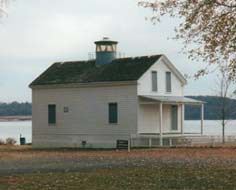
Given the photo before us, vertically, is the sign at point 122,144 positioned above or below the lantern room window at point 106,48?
below

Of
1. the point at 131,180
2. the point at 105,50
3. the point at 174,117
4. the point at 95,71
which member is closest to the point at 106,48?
the point at 105,50

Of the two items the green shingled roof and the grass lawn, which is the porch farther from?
the grass lawn

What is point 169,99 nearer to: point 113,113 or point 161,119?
point 161,119

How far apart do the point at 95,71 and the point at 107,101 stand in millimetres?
3635

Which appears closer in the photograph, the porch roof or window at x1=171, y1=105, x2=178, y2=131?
the porch roof

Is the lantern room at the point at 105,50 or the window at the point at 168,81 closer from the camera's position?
the window at the point at 168,81

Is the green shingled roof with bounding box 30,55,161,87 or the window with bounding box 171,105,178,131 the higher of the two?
the green shingled roof with bounding box 30,55,161,87

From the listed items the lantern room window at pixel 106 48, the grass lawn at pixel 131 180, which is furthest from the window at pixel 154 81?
the grass lawn at pixel 131 180

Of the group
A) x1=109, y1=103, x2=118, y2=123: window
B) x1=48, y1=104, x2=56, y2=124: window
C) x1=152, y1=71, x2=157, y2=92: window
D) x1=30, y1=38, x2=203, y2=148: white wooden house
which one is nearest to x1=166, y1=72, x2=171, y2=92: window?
x1=30, y1=38, x2=203, y2=148: white wooden house

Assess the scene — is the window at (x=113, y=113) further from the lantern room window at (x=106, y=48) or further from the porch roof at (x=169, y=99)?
the lantern room window at (x=106, y=48)

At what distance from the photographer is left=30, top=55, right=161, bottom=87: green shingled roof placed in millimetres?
45594

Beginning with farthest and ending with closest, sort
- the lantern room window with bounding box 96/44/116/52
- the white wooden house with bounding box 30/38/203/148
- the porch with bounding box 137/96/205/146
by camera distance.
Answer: the lantern room window with bounding box 96/44/116/52
the white wooden house with bounding box 30/38/203/148
the porch with bounding box 137/96/205/146

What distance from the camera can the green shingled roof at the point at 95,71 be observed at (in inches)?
1795

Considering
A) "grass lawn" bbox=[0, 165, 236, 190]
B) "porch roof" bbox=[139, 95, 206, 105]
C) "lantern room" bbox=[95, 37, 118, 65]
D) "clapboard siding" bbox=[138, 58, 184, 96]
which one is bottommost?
"grass lawn" bbox=[0, 165, 236, 190]
